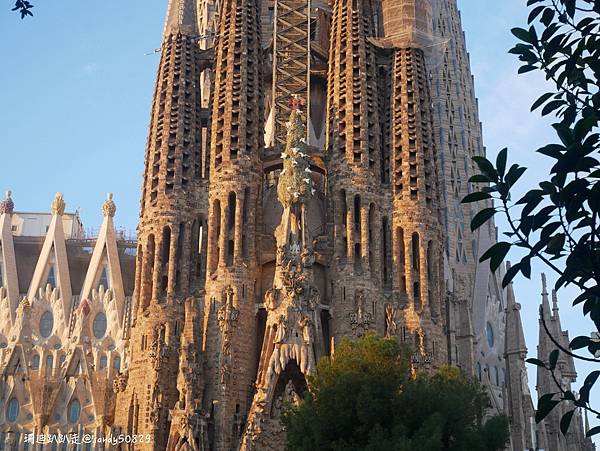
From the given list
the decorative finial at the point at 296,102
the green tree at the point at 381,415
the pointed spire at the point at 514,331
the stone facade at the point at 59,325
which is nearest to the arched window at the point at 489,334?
the pointed spire at the point at 514,331

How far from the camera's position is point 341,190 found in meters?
33.4

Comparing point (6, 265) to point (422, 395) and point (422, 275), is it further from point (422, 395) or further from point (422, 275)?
point (422, 395)

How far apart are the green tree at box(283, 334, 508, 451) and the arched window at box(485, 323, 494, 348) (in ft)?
63.9

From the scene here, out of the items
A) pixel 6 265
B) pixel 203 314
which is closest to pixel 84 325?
pixel 6 265

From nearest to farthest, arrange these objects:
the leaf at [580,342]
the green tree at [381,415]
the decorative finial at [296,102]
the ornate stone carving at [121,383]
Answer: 1. the leaf at [580,342]
2. the green tree at [381,415]
3. the ornate stone carving at [121,383]
4. the decorative finial at [296,102]

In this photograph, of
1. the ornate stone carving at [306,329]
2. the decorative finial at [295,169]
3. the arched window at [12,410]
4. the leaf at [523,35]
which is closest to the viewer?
the leaf at [523,35]

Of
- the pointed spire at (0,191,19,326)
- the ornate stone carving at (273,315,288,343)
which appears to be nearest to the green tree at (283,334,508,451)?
the ornate stone carving at (273,315,288,343)

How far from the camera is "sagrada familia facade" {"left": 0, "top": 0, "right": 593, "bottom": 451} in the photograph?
1209 inches

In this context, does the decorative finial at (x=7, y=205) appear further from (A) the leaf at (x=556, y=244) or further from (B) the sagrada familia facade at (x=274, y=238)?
(A) the leaf at (x=556, y=244)

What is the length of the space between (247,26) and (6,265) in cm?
1833

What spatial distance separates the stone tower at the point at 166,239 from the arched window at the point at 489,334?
14.5 m

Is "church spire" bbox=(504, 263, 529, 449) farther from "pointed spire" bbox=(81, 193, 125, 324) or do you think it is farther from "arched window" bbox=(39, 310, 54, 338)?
"arched window" bbox=(39, 310, 54, 338)

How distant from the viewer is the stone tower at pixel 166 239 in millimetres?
30984

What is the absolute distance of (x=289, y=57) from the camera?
1463 inches
